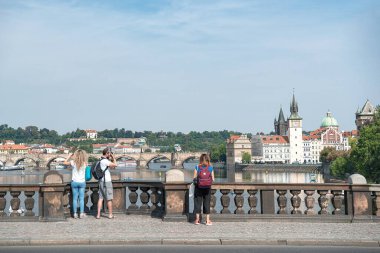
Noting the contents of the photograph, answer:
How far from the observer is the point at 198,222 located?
1314cm

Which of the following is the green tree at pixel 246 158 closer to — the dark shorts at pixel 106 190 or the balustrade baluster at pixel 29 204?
the dark shorts at pixel 106 190

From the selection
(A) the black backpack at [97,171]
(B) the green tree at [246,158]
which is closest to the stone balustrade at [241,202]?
(A) the black backpack at [97,171]

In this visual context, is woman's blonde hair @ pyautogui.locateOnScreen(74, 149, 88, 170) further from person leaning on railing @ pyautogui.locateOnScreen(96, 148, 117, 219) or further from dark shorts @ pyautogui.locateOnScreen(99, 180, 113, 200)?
dark shorts @ pyautogui.locateOnScreen(99, 180, 113, 200)

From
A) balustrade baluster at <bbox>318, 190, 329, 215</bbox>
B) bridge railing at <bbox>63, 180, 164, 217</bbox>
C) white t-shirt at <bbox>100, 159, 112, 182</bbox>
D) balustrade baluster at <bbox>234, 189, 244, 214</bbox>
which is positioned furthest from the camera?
bridge railing at <bbox>63, 180, 164, 217</bbox>

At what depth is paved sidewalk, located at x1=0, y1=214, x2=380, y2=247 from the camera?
11.1m

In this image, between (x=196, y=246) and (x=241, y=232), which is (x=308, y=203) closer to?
(x=241, y=232)

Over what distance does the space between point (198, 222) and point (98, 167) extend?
2616 mm

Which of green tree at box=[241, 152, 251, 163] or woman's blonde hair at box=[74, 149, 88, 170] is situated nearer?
woman's blonde hair at box=[74, 149, 88, 170]

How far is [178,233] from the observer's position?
11.9 m

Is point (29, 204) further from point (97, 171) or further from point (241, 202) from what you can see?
point (241, 202)

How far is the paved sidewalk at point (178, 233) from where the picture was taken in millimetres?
11148

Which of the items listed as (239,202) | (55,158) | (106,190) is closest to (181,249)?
(239,202)

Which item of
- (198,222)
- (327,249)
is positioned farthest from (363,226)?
(198,222)

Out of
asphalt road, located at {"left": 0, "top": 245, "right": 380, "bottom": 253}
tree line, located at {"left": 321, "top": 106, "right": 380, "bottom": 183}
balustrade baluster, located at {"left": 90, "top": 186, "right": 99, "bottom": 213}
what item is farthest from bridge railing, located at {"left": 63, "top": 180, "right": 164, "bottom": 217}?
tree line, located at {"left": 321, "top": 106, "right": 380, "bottom": 183}
